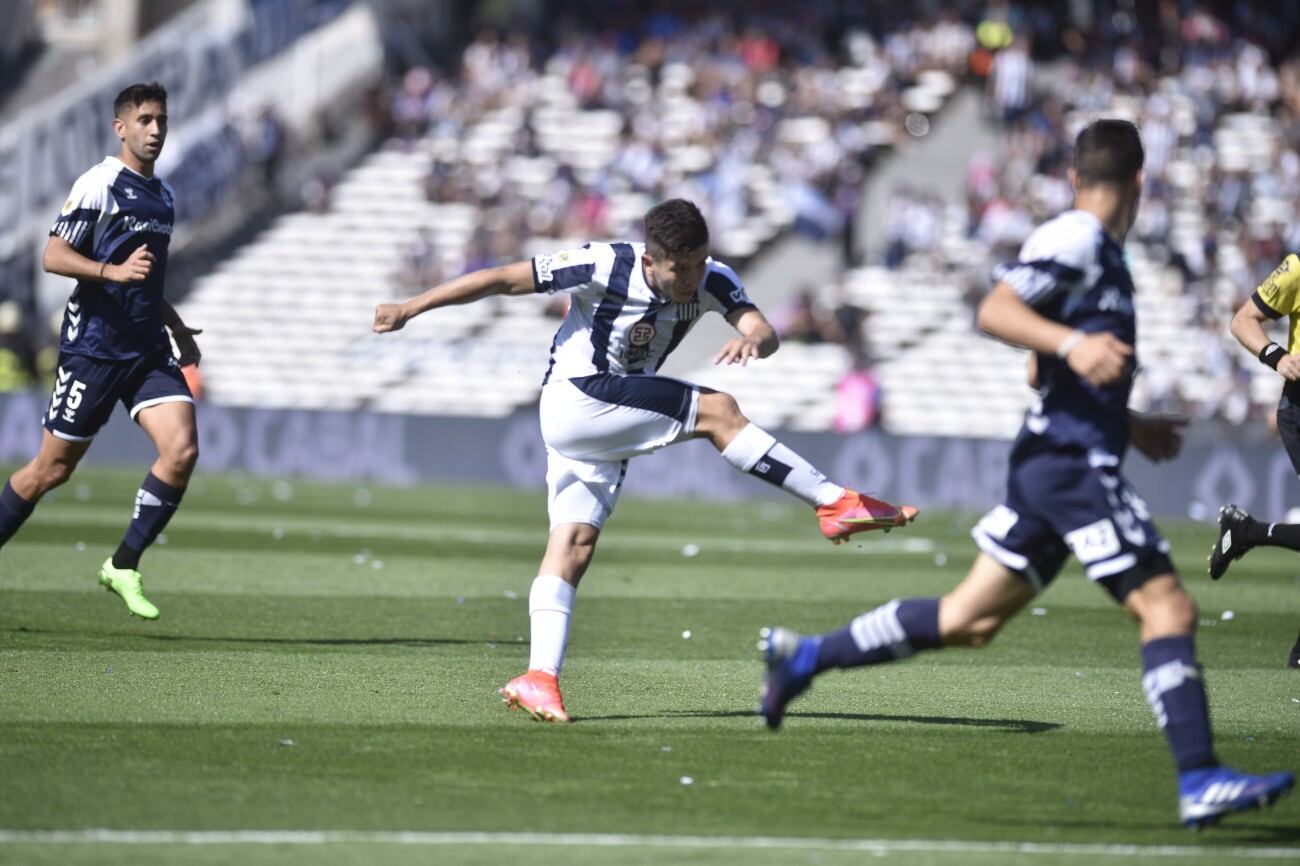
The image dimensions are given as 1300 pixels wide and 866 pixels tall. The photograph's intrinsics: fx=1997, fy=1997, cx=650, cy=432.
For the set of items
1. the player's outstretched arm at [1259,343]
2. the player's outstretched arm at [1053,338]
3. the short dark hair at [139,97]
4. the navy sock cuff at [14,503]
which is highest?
the player's outstretched arm at [1053,338]

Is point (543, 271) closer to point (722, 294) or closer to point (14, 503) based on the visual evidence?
point (722, 294)

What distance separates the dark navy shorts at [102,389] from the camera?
9.84m

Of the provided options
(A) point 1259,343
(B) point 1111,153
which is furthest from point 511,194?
(B) point 1111,153

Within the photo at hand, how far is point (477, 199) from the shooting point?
33.9 meters

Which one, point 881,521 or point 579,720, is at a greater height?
point 881,521

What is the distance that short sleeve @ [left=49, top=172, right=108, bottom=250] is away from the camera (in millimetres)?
9625

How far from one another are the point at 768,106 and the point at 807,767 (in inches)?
1093

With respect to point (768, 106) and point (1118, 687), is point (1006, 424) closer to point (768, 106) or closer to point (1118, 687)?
point (768, 106)

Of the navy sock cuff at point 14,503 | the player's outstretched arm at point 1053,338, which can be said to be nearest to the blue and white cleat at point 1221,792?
the player's outstretched arm at point 1053,338

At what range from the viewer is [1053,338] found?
593 centimetres

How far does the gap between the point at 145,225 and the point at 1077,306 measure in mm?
5330

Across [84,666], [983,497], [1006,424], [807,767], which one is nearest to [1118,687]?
[807,767]

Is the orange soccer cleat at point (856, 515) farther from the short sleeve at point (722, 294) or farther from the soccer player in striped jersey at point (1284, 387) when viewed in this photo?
the soccer player in striped jersey at point (1284, 387)

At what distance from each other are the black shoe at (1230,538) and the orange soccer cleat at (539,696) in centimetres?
420
